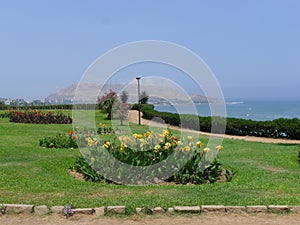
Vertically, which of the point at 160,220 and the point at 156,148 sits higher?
the point at 156,148

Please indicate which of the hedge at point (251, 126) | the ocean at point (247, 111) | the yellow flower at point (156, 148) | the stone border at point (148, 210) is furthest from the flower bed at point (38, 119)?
the stone border at point (148, 210)

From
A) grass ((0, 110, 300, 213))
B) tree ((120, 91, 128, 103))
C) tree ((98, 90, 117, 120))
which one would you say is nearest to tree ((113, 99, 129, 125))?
tree ((120, 91, 128, 103))

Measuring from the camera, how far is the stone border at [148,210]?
4750 mm

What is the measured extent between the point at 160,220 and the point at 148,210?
0.87 feet

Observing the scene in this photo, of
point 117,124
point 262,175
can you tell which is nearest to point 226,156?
point 262,175

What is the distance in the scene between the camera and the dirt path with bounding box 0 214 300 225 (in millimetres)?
4465

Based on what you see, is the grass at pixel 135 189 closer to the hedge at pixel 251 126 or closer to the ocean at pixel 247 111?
the ocean at pixel 247 111

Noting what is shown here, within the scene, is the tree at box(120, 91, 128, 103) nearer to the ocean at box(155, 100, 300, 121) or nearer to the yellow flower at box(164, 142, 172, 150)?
the ocean at box(155, 100, 300, 121)

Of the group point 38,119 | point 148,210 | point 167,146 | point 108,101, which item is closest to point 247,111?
point 108,101

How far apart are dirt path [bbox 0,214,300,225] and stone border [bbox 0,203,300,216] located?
12 centimetres

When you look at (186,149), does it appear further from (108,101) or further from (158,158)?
(108,101)

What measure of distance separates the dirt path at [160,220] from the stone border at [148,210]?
4.6 inches

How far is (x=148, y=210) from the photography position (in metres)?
4.75

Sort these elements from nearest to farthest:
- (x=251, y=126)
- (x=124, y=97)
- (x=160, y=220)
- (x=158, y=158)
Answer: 1. (x=160, y=220)
2. (x=158, y=158)
3. (x=251, y=126)
4. (x=124, y=97)
